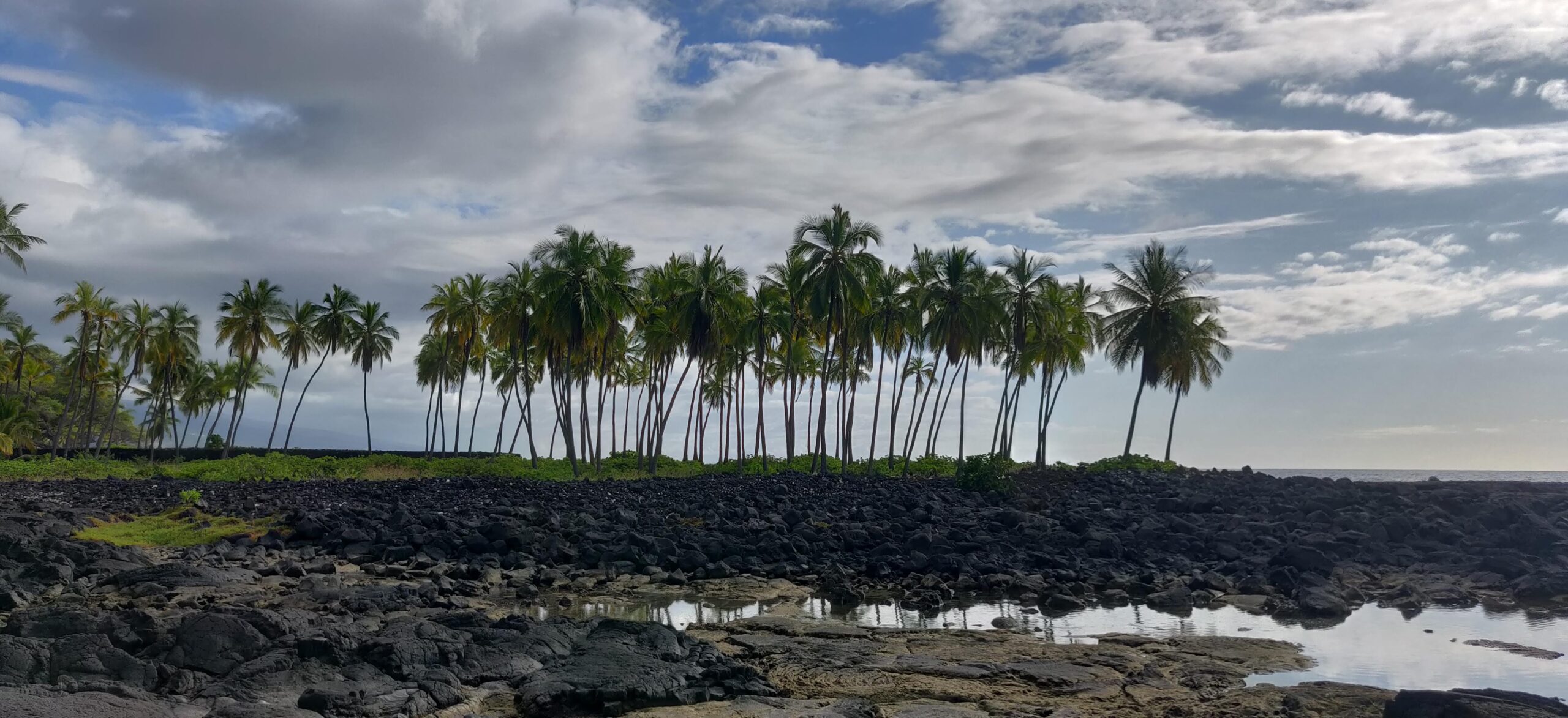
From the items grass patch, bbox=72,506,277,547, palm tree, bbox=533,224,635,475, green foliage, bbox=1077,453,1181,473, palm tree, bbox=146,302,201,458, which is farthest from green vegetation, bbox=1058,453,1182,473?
palm tree, bbox=146,302,201,458

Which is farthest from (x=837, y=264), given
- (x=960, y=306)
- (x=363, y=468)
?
(x=363, y=468)

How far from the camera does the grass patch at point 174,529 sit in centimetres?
2091

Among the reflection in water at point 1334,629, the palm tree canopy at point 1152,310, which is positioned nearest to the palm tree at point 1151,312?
the palm tree canopy at point 1152,310

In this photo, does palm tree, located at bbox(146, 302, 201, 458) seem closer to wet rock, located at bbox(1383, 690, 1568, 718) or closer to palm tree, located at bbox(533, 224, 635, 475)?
palm tree, located at bbox(533, 224, 635, 475)

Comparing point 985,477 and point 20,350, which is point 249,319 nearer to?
point 20,350

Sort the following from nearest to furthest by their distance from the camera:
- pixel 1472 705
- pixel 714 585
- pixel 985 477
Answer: pixel 1472 705 → pixel 714 585 → pixel 985 477

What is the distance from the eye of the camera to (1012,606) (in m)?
15.4

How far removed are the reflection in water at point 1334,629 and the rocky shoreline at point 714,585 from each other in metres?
0.59

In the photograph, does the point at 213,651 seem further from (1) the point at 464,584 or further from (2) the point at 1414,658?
(2) the point at 1414,658

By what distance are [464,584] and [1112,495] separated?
818 inches

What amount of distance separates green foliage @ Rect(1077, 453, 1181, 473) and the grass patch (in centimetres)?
3085

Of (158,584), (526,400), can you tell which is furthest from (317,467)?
(158,584)

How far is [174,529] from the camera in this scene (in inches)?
876

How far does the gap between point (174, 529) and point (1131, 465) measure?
120 feet
